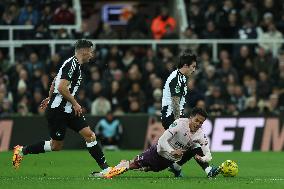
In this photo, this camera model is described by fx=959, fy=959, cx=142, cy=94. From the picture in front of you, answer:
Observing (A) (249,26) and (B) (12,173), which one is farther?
(A) (249,26)

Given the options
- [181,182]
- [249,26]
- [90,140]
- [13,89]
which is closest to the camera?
[181,182]

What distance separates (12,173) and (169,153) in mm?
2846

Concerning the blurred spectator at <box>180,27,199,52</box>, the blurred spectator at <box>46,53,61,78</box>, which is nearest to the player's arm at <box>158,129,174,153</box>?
the blurred spectator at <box>46,53,61,78</box>

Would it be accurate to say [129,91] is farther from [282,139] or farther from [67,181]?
[67,181]

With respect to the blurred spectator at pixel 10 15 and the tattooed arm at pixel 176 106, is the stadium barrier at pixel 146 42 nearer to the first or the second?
the blurred spectator at pixel 10 15

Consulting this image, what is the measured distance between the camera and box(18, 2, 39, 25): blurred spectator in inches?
1078

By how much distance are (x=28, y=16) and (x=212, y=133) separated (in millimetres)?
7096

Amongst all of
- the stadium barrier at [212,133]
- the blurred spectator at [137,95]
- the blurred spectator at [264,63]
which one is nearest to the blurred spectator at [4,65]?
the stadium barrier at [212,133]

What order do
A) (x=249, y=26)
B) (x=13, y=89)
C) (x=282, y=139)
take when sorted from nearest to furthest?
1. (x=282, y=139)
2. (x=13, y=89)
3. (x=249, y=26)

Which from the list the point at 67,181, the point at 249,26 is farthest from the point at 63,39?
the point at 67,181

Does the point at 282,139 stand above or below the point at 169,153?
below

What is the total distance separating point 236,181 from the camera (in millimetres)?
14289

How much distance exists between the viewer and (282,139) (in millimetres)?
23578

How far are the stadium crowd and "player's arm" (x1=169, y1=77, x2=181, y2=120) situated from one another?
8.75 m
